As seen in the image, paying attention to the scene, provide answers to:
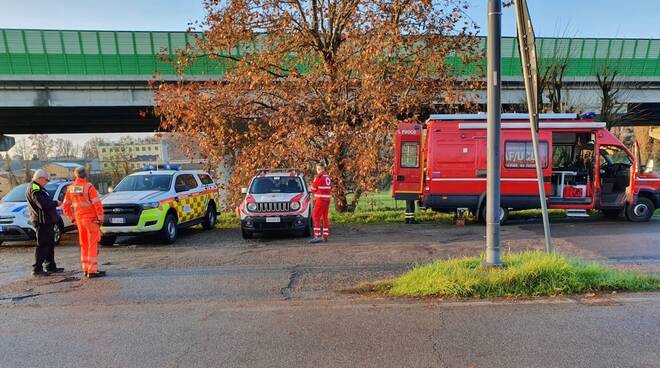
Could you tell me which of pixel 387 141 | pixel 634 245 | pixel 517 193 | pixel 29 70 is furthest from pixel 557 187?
pixel 29 70

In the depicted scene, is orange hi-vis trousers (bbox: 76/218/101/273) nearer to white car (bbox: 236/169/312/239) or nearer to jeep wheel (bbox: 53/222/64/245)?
white car (bbox: 236/169/312/239)

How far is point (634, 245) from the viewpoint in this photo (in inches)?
325

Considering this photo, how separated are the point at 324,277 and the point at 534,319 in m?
3.08

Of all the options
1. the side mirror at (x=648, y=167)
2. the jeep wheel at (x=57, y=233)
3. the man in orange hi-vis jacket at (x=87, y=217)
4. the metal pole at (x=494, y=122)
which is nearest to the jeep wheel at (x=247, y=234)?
the man in orange hi-vis jacket at (x=87, y=217)

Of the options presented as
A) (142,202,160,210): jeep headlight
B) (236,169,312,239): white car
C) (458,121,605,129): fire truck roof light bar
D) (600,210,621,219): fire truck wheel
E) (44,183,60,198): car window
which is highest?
(458,121,605,129): fire truck roof light bar

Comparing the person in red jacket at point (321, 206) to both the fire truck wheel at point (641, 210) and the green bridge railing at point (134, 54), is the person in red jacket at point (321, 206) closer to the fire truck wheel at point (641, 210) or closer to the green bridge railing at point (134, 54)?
the fire truck wheel at point (641, 210)

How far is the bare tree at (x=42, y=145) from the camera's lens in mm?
56513

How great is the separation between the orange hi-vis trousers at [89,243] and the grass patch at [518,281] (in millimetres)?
4697

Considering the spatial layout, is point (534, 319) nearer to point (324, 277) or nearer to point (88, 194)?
point (324, 277)

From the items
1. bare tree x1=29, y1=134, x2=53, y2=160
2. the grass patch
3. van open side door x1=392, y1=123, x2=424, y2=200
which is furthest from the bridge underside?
bare tree x1=29, y1=134, x2=53, y2=160

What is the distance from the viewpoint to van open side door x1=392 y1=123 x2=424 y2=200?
472 inches

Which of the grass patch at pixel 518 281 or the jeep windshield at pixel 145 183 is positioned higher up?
the jeep windshield at pixel 145 183

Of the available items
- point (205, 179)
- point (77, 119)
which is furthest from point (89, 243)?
point (77, 119)

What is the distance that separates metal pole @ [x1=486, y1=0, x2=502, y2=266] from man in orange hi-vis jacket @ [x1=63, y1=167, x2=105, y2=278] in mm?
6375
